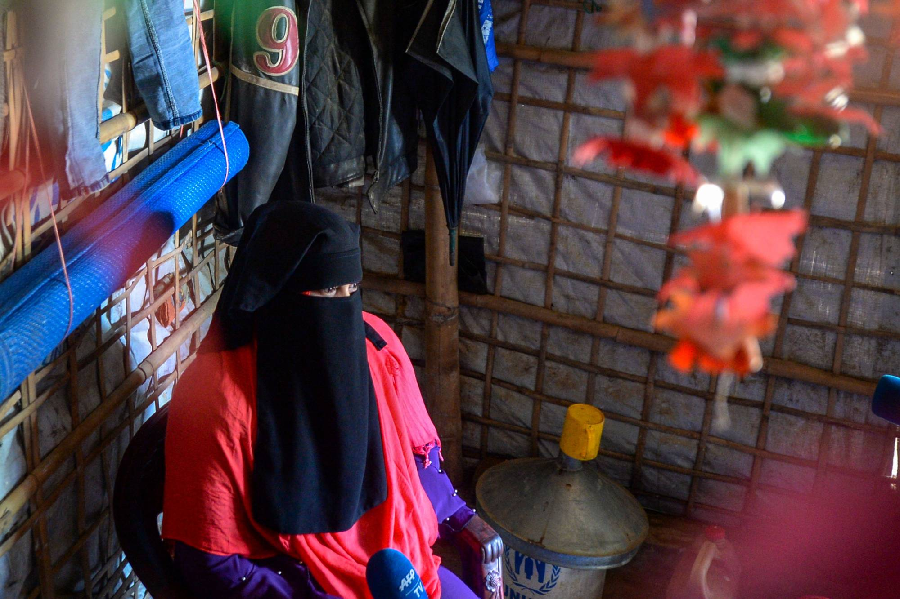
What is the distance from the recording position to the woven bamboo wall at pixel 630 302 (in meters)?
2.24

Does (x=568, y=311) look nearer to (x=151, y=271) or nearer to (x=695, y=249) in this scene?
(x=151, y=271)

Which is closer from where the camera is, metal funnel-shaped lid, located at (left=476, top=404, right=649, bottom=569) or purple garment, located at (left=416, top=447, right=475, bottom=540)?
purple garment, located at (left=416, top=447, right=475, bottom=540)

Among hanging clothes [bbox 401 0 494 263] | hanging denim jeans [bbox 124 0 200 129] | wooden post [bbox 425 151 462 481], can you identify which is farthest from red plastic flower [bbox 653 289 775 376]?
wooden post [bbox 425 151 462 481]

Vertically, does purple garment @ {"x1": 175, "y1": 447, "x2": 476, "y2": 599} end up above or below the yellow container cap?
above

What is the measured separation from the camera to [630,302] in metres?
2.52

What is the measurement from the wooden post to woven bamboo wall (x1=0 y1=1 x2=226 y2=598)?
0.73 meters

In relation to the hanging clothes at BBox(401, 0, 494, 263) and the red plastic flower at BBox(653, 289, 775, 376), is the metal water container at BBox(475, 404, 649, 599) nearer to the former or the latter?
the hanging clothes at BBox(401, 0, 494, 263)

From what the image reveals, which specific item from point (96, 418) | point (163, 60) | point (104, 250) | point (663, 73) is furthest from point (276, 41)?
point (663, 73)

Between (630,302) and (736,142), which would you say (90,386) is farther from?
(630,302)

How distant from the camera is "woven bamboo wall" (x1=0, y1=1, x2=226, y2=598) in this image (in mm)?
1258

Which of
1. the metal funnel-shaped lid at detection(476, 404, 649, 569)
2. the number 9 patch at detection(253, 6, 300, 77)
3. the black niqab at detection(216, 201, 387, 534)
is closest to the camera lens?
the black niqab at detection(216, 201, 387, 534)

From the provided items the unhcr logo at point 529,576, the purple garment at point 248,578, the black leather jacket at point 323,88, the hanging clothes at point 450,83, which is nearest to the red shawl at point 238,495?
the purple garment at point 248,578

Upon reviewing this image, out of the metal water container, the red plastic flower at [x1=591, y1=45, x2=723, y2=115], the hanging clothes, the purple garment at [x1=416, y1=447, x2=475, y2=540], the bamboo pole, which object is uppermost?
the red plastic flower at [x1=591, y1=45, x2=723, y2=115]

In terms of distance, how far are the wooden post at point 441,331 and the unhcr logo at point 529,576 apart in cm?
57
